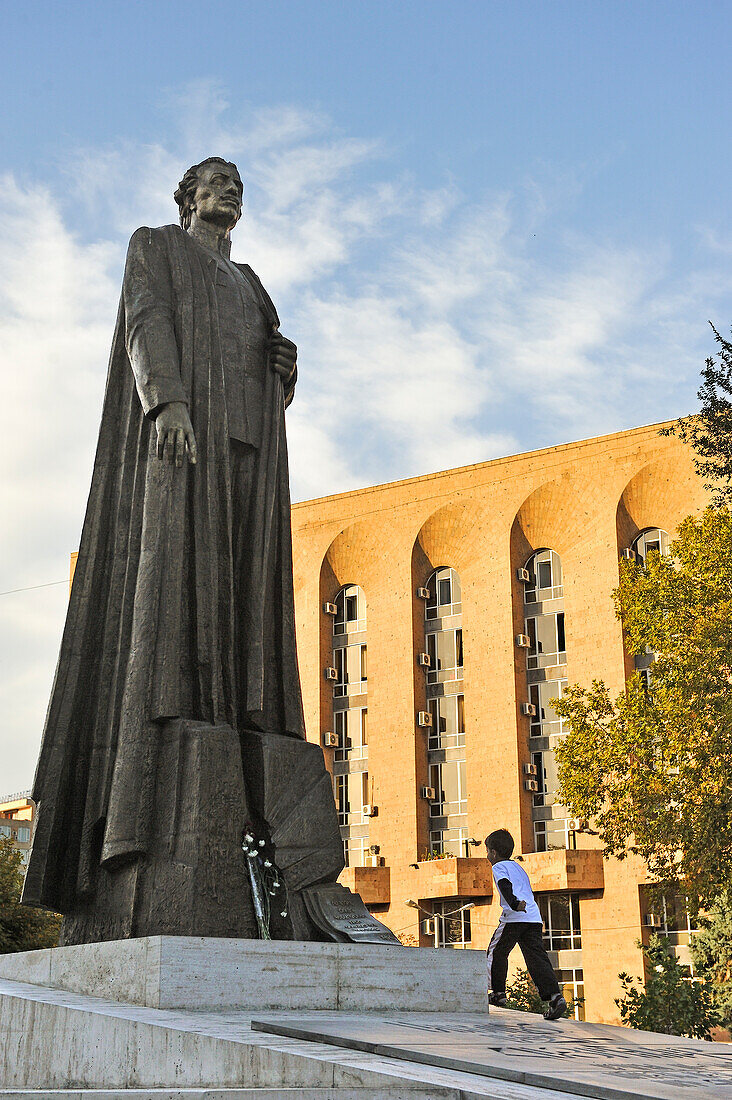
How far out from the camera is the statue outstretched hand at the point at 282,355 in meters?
7.93

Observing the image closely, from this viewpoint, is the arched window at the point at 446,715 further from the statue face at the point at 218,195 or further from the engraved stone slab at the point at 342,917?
the engraved stone slab at the point at 342,917

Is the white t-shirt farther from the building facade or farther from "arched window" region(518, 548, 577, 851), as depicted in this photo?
the building facade

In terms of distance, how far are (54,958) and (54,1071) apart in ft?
3.64

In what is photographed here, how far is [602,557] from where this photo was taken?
119 ft

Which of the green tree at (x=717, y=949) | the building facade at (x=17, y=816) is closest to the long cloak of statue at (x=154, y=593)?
the green tree at (x=717, y=949)

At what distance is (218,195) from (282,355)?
3.63ft

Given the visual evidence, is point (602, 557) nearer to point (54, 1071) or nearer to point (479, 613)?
point (479, 613)

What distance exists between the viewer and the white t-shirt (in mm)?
7270

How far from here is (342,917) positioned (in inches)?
255

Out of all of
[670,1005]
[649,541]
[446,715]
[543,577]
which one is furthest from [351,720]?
[670,1005]

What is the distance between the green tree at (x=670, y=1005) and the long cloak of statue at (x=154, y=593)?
17.6ft

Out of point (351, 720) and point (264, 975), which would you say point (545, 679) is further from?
point (264, 975)

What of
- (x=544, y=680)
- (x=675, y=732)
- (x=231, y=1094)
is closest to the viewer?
(x=231, y=1094)

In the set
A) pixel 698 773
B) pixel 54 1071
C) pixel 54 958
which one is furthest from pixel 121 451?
pixel 698 773
